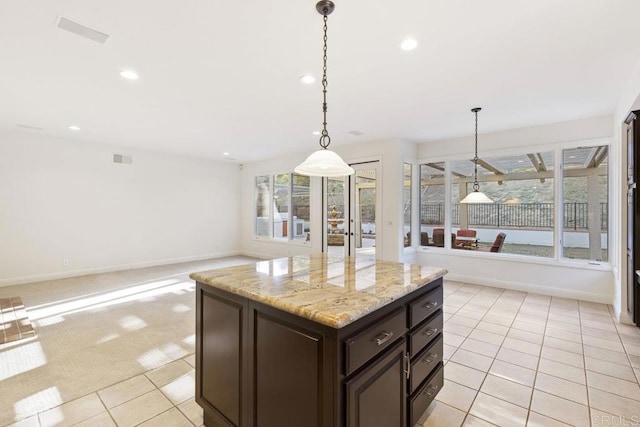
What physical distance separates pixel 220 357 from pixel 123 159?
637 cm

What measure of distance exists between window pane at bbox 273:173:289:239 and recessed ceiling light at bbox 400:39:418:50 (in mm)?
5543

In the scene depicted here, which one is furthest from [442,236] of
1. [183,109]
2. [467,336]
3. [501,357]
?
[183,109]

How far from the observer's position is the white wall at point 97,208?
532 cm

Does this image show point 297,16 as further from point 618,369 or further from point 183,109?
point 618,369

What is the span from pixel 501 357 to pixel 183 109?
4783mm

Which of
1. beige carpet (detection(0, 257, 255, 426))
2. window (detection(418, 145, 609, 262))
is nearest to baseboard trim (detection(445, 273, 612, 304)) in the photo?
window (detection(418, 145, 609, 262))

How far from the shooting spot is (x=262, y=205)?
8531mm

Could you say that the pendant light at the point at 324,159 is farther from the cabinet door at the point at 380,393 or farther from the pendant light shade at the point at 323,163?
the cabinet door at the point at 380,393

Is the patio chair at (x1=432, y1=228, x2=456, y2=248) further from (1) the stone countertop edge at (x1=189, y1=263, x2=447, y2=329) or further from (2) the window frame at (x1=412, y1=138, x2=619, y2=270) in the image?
(1) the stone countertop edge at (x1=189, y1=263, x2=447, y2=329)

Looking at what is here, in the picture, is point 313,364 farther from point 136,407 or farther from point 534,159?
point 534,159

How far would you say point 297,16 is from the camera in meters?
2.15

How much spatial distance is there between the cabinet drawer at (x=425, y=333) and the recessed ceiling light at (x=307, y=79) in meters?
2.53

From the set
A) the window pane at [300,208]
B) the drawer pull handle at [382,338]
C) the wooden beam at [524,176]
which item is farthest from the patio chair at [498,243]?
the drawer pull handle at [382,338]

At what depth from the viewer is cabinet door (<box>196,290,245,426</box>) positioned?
168 centimetres
